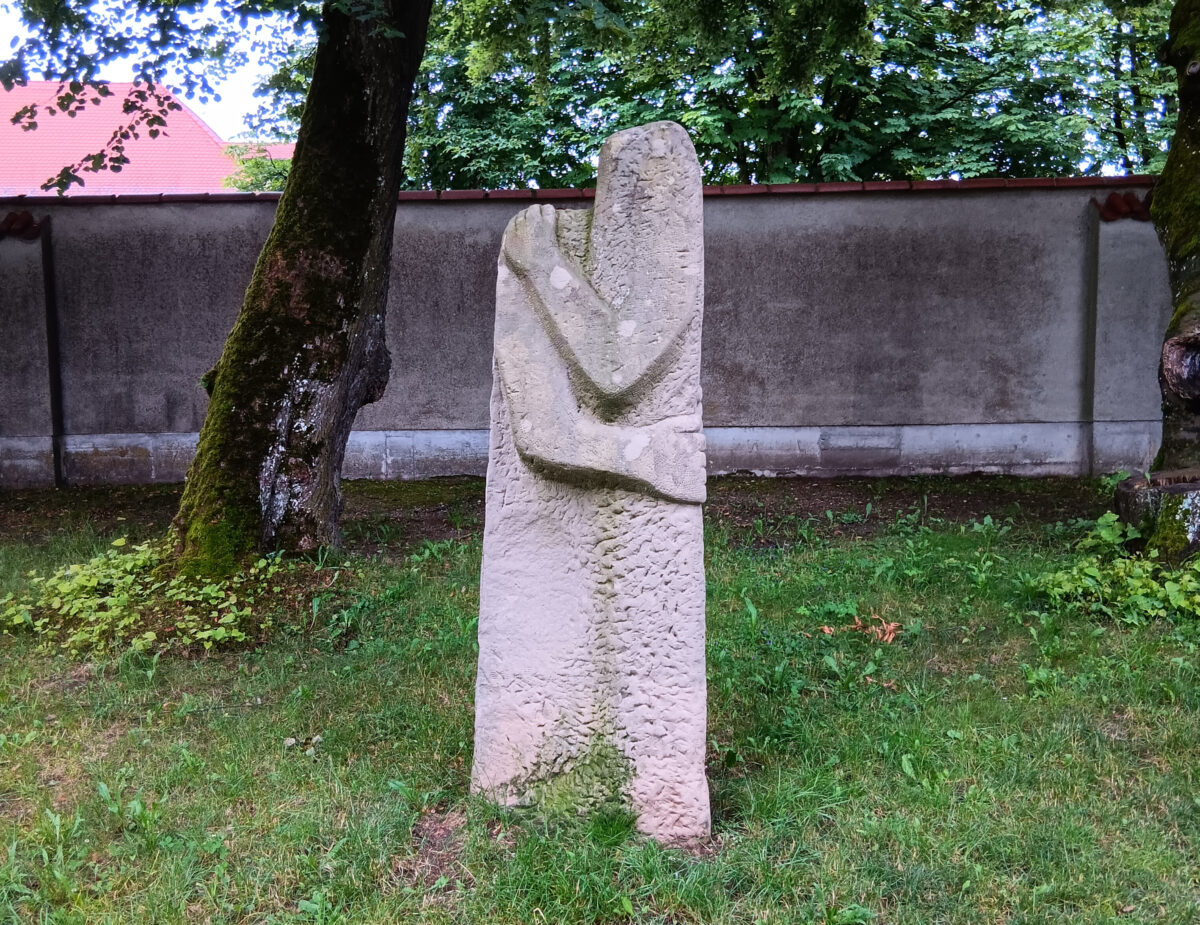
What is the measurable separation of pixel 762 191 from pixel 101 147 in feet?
54.6

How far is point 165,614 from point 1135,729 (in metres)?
4.38

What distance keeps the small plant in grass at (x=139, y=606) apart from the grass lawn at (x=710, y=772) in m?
0.13

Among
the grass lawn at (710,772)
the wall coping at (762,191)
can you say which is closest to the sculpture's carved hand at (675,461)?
the grass lawn at (710,772)

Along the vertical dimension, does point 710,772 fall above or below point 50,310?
below

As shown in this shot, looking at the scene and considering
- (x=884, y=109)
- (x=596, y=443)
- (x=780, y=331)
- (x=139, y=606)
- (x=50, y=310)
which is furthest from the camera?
(x=884, y=109)

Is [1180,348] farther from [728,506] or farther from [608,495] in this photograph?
[608,495]

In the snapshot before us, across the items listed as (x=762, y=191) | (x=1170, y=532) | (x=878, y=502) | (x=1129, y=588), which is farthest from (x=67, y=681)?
(x=762, y=191)

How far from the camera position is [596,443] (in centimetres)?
259

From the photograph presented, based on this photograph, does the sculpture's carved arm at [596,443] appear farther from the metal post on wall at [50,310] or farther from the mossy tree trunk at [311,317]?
the metal post on wall at [50,310]

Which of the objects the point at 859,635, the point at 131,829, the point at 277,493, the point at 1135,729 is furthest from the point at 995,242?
the point at 131,829

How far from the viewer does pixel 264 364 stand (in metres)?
5.25

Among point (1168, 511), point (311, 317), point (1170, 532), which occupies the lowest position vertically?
point (1170, 532)

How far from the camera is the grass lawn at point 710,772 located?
8.14 ft

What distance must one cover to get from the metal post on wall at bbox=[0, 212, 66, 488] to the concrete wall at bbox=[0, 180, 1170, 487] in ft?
0.21
